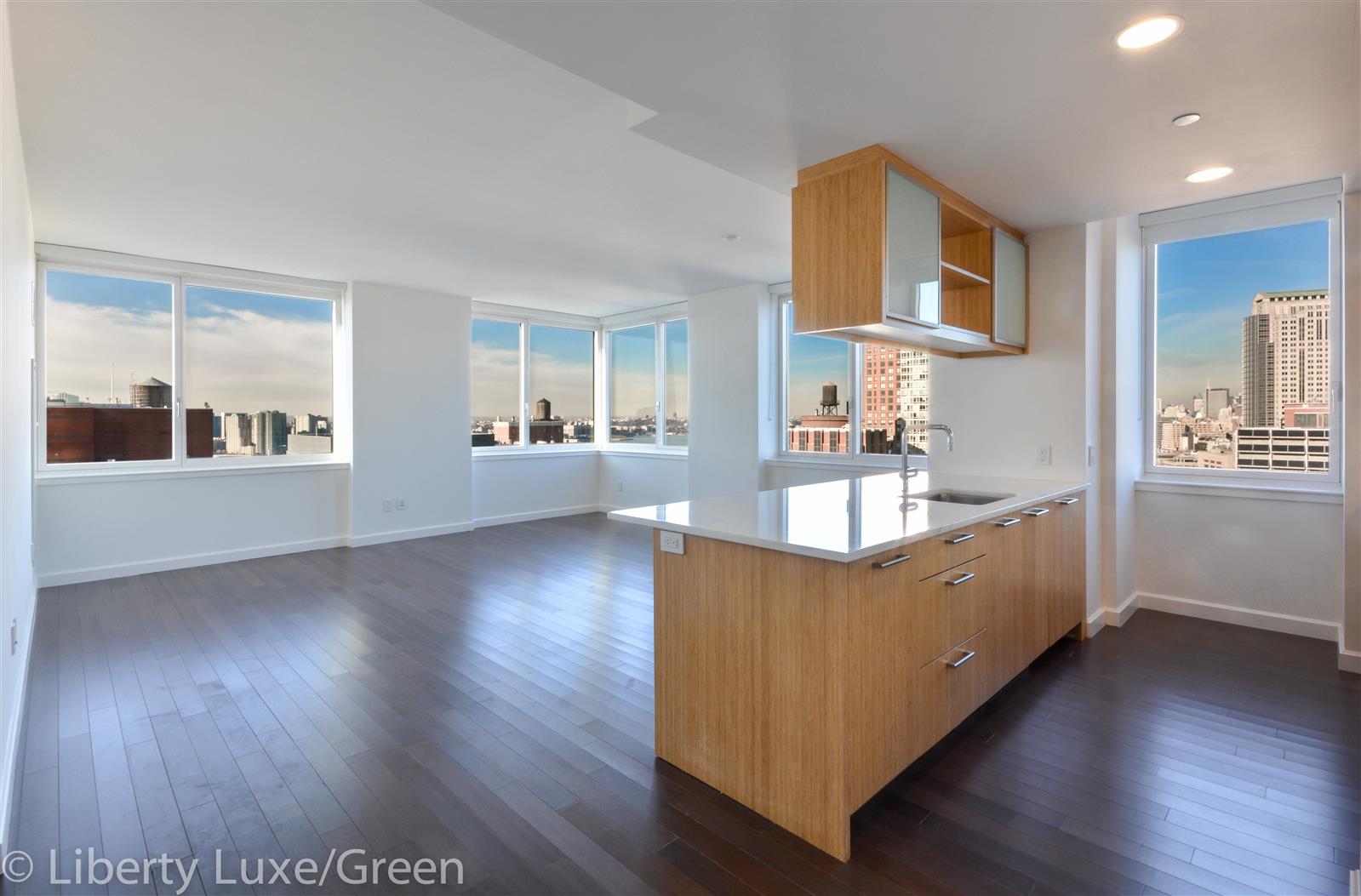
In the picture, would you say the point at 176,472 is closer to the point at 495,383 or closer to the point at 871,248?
the point at 495,383

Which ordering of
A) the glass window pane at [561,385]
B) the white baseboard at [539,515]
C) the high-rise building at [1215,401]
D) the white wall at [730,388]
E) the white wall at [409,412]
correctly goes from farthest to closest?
the glass window pane at [561,385], the white baseboard at [539,515], the white wall at [730,388], the white wall at [409,412], the high-rise building at [1215,401]

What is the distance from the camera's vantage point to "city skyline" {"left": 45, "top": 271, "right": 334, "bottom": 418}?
5000 mm

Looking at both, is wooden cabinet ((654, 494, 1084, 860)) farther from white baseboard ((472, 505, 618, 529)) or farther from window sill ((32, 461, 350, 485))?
white baseboard ((472, 505, 618, 529))

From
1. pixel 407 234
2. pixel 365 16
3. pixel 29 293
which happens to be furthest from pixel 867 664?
pixel 29 293

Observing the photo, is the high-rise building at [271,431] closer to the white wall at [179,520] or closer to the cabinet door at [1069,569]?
the white wall at [179,520]

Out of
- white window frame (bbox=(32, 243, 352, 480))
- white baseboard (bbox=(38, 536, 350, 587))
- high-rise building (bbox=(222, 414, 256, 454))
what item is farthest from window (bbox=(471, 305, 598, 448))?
high-rise building (bbox=(222, 414, 256, 454))

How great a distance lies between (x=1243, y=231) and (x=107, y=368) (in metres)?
8.15

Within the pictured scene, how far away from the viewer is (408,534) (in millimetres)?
6562

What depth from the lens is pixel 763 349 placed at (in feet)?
21.1

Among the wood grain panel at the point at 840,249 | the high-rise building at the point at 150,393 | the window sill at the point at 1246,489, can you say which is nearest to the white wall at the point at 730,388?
the window sill at the point at 1246,489

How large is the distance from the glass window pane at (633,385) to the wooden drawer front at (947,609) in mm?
5802

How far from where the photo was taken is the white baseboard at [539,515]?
732 cm

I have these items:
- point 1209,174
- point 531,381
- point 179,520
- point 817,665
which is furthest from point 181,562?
point 1209,174

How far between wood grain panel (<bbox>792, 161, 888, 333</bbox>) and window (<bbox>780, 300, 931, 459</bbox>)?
2.73 metres
